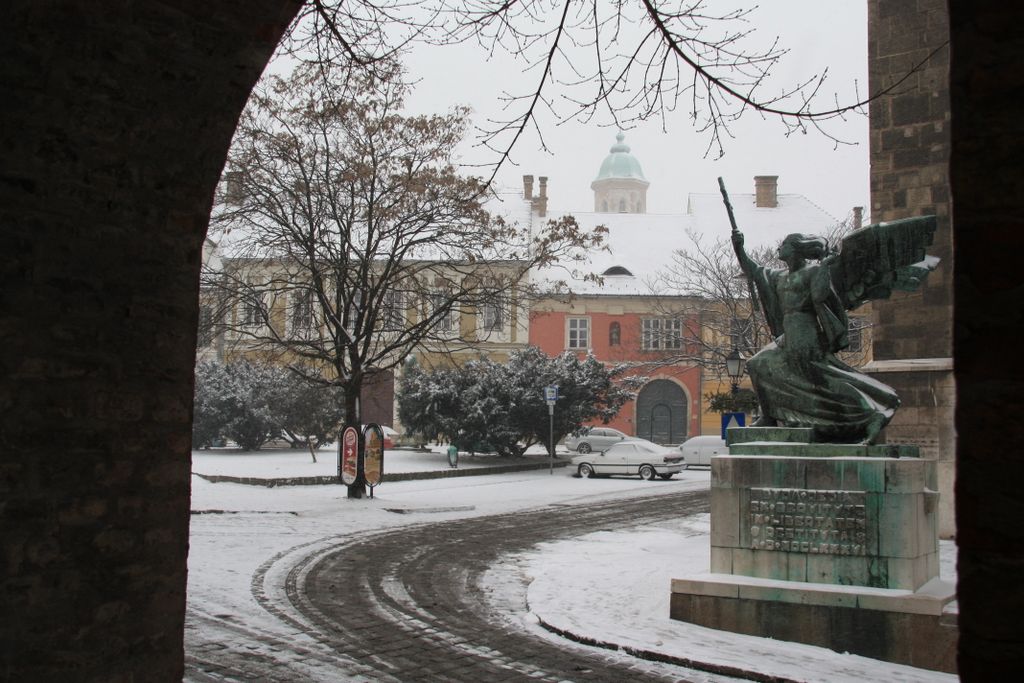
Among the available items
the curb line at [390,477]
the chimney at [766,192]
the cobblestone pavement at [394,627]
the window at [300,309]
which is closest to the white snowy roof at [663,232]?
the chimney at [766,192]

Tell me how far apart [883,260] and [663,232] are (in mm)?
49454

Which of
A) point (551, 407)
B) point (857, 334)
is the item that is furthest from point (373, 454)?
point (857, 334)

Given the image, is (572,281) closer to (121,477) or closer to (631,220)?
(631,220)

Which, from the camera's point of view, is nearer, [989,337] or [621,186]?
[989,337]

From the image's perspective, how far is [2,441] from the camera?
3.79 meters

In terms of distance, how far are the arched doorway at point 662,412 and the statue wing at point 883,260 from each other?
43.1 metres

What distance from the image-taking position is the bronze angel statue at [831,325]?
8797 mm

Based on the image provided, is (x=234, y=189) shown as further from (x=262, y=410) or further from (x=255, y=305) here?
(x=262, y=410)

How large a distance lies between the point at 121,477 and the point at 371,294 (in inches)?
624

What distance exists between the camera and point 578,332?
173 feet

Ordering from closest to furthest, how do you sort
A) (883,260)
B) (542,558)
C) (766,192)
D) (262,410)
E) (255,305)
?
(883,260) < (542,558) < (255,305) < (262,410) < (766,192)

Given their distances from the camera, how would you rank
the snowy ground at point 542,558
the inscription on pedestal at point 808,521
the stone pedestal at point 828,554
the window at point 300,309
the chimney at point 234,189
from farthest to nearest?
the window at point 300,309, the chimney at point 234,189, the inscription on pedestal at point 808,521, the stone pedestal at point 828,554, the snowy ground at point 542,558

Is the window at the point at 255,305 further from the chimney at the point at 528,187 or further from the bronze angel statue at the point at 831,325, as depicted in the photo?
the chimney at the point at 528,187

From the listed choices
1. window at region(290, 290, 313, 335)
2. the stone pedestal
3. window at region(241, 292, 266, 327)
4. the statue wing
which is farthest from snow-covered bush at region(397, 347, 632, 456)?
the stone pedestal
